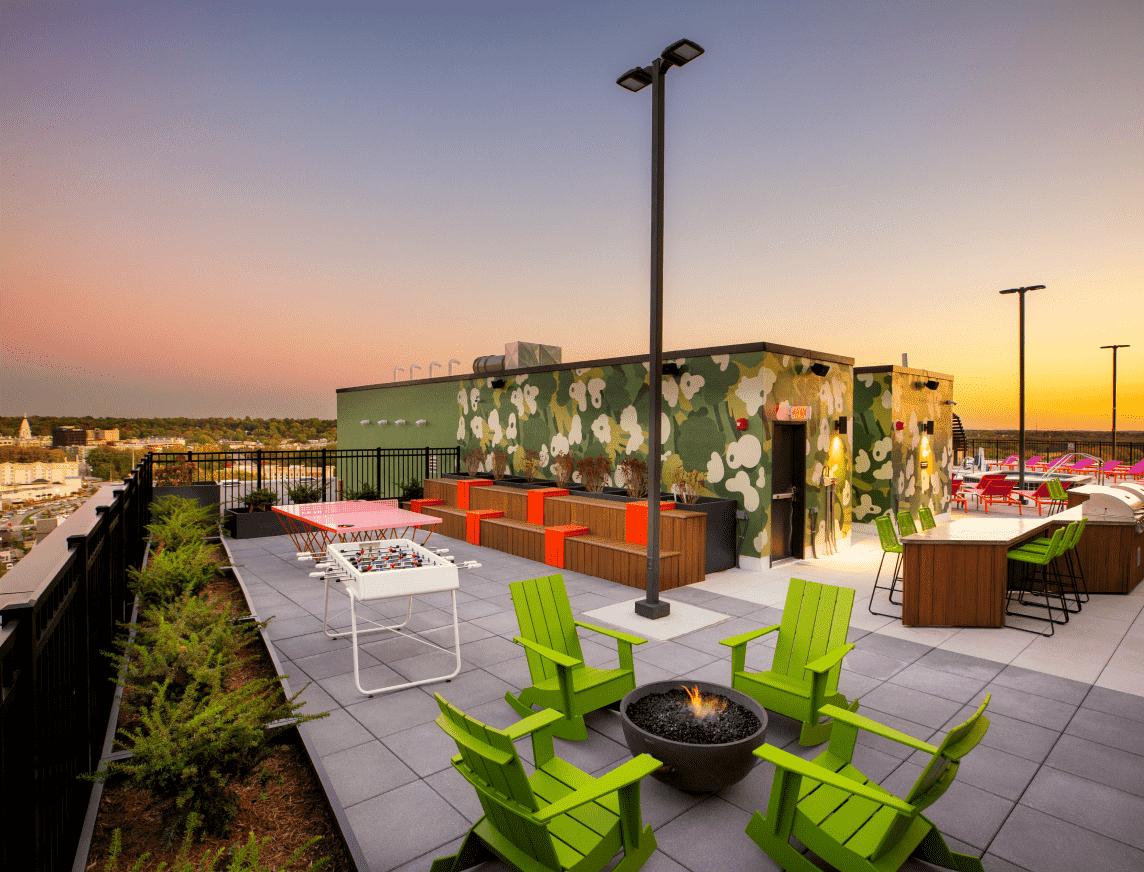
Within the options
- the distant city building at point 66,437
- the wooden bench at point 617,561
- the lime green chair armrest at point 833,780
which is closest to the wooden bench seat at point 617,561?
the wooden bench at point 617,561

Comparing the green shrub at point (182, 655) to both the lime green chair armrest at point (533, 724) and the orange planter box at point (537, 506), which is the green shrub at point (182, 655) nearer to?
the lime green chair armrest at point (533, 724)

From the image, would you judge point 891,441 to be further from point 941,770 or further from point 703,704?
point 941,770

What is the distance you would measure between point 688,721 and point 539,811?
1.20 m

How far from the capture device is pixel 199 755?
7.50ft

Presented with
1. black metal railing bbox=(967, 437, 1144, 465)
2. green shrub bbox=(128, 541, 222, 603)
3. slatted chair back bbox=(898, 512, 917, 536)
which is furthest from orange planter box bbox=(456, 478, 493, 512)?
black metal railing bbox=(967, 437, 1144, 465)

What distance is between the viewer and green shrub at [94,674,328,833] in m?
2.19

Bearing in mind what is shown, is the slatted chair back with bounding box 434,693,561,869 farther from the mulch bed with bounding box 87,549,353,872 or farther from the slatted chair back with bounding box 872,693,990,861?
the slatted chair back with bounding box 872,693,990,861

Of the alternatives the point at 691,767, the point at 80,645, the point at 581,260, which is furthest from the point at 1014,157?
the point at 80,645

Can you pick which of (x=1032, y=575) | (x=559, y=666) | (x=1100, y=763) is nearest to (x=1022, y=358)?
(x=1032, y=575)

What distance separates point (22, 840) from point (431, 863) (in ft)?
4.57

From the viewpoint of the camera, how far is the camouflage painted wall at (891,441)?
10945 mm

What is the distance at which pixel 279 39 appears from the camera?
902cm

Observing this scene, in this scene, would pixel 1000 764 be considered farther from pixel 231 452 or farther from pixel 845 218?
pixel 231 452

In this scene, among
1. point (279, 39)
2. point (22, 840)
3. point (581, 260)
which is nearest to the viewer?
point (22, 840)
